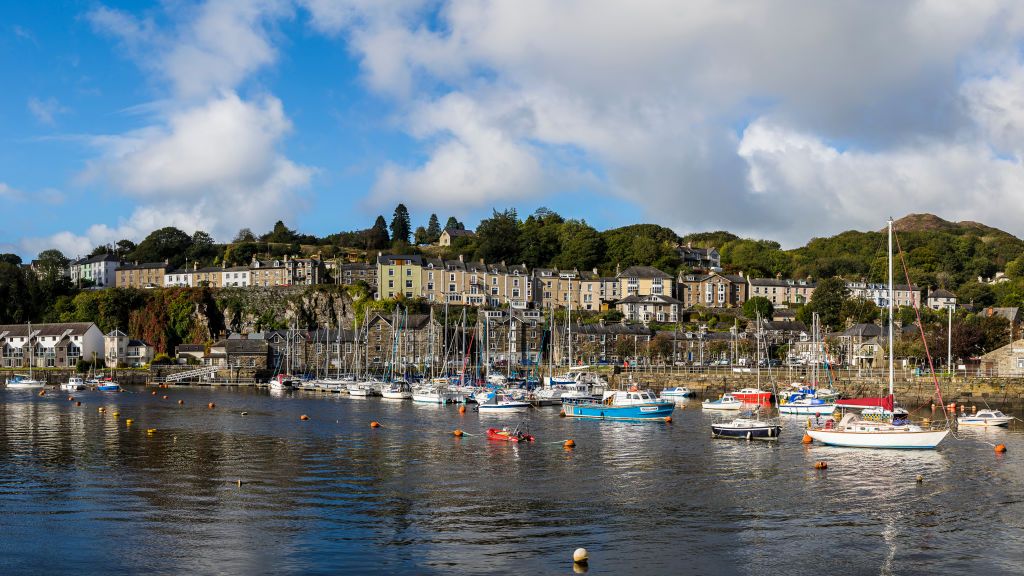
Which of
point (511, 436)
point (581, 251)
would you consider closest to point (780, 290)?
point (581, 251)

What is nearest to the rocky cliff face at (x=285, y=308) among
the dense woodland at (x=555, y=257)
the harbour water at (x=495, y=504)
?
the dense woodland at (x=555, y=257)

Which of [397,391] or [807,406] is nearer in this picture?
[807,406]

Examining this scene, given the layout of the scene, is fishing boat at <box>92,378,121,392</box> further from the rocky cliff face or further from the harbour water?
the harbour water

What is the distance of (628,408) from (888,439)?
1798cm

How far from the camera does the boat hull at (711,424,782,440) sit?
148 feet

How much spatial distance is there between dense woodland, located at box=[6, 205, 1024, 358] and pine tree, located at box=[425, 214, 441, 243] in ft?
1.07

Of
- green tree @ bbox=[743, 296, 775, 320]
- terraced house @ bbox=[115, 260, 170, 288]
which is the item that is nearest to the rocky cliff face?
terraced house @ bbox=[115, 260, 170, 288]

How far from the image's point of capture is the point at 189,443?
44.9 metres

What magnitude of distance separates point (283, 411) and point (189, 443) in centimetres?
2039

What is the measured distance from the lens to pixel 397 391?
78562 millimetres

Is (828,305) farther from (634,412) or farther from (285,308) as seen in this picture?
(634,412)

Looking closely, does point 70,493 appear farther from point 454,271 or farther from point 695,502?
point 454,271

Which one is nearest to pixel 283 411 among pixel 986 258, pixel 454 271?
pixel 454 271

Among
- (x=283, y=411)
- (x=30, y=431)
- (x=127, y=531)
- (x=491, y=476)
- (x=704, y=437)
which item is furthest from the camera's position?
(x=283, y=411)
